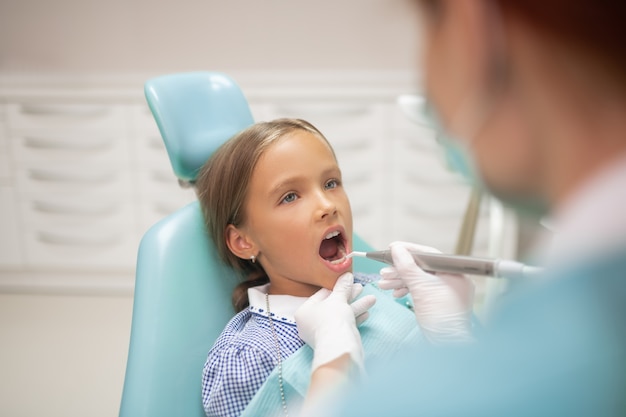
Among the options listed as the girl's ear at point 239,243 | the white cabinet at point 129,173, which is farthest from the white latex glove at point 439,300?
the white cabinet at point 129,173

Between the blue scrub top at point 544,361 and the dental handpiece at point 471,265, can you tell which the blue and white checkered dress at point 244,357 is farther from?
the blue scrub top at point 544,361

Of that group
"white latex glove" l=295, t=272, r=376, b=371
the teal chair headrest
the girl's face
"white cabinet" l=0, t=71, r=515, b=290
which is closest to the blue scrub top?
"white latex glove" l=295, t=272, r=376, b=371

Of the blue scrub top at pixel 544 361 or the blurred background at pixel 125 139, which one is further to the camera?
the blurred background at pixel 125 139

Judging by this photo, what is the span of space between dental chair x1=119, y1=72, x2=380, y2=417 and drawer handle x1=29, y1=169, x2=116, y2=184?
5.08ft

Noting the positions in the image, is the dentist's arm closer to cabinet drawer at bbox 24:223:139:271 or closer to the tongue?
the tongue

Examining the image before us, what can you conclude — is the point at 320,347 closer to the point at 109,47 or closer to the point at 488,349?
the point at 488,349

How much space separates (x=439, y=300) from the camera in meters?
0.98

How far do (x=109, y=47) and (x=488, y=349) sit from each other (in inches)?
127

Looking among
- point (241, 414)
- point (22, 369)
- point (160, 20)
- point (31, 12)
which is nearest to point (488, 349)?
point (241, 414)

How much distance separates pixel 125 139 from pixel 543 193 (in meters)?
2.67

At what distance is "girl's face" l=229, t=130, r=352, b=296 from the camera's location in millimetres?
1282

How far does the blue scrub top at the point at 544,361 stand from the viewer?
1.33 feet

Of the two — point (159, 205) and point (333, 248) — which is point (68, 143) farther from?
point (333, 248)

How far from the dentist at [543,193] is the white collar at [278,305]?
82 cm
